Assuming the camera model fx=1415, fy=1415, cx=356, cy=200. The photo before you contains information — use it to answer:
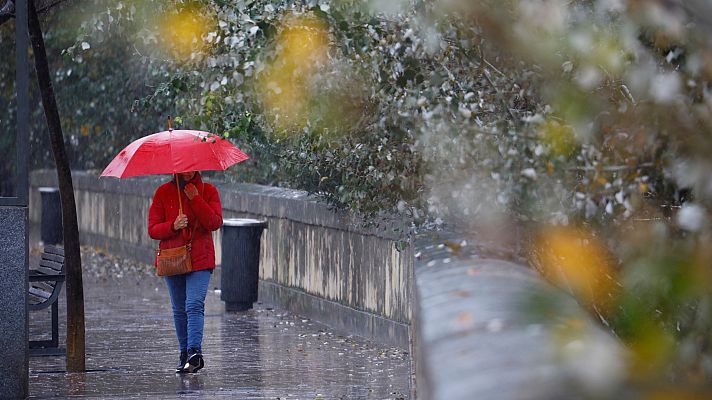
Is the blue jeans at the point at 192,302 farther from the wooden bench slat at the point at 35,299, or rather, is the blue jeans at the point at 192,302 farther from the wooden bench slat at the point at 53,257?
the wooden bench slat at the point at 53,257

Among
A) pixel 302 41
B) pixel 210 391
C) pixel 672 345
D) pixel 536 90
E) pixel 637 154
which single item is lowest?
pixel 210 391

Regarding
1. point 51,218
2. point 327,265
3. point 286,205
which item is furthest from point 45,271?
point 51,218

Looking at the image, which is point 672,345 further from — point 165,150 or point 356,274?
point 356,274

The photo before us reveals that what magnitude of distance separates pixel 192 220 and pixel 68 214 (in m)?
0.91

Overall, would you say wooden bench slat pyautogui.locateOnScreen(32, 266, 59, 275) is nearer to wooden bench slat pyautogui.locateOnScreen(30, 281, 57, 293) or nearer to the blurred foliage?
wooden bench slat pyautogui.locateOnScreen(30, 281, 57, 293)

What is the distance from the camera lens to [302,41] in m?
7.82

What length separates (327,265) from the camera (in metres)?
13.8

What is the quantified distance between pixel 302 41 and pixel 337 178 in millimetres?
4843

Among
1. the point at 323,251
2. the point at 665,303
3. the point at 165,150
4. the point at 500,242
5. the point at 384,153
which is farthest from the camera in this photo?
the point at 323,251

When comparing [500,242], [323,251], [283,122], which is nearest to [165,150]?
[283,122]

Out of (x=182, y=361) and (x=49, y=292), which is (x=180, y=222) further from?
(x=49, y=292)

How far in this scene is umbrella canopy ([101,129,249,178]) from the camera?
33.4ft

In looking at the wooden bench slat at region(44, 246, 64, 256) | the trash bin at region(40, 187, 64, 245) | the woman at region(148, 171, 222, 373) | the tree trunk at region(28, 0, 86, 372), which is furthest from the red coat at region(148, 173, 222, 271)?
the trash bin at region(40, 187, 64, 245)

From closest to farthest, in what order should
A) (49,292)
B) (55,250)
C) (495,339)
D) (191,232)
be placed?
(495,339)
(191,232)
(49,292)
(55,250)
